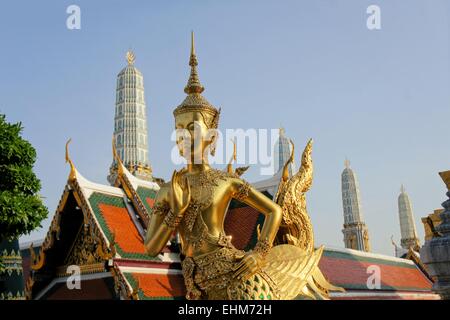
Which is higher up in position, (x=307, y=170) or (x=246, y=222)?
(x=307, y=170)

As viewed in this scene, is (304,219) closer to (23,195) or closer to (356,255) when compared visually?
(23,195)

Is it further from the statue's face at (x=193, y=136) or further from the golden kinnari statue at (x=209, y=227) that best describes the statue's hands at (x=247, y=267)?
the statue's face at (x=193, y=136)

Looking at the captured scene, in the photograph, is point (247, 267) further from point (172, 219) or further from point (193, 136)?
point (193, 136)

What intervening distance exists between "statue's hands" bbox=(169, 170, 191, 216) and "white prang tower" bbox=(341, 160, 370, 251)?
6729 centimetres

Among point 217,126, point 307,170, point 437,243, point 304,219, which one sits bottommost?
point 437,243

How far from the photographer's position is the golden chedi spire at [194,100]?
5.72 metres

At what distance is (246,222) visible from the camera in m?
14.6

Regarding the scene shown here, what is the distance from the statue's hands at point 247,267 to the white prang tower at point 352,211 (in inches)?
2643

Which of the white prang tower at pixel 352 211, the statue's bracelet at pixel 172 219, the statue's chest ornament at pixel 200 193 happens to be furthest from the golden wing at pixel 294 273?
the white prang tower at pixel 352 211

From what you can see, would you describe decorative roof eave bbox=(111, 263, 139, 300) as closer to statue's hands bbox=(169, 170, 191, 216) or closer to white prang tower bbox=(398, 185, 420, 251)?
statue's hands bbox=(169, 170, 191, 216)

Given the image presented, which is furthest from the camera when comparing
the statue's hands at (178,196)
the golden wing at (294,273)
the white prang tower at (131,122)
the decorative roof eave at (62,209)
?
the white prang tower at (131,122)

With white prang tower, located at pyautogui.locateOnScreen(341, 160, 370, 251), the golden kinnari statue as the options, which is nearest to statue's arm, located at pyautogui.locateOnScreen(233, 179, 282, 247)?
the golden kinnari statue
